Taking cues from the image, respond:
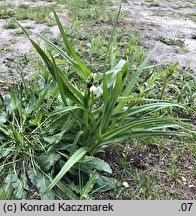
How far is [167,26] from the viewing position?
5418 millimetres

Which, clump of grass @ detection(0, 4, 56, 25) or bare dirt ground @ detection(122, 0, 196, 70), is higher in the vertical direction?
clump of grass @ detection(0, 4, 56, 25)

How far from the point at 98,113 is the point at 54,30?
109 inches

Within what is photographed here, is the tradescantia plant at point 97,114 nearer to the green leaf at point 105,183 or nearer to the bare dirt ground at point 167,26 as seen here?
the green leaf at point 105,183

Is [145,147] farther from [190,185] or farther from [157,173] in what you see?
[190,185]

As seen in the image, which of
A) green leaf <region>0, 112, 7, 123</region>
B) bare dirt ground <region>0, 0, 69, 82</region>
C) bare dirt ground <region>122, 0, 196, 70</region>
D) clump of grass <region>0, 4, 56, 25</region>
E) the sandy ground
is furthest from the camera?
clump of grass <region>0, 4, 56, 25</region>

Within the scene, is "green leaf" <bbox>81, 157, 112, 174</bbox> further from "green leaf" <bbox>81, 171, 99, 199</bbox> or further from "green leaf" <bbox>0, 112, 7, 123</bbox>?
"green leaf" <bbox>0, 112, 7, 123</bbox>

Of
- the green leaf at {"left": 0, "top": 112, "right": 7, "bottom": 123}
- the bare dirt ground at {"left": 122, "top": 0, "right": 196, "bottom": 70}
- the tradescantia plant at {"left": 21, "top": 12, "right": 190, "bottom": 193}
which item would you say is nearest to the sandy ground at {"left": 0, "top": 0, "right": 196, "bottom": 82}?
the bare dirt ground at {"left": 122, "top": 0, "right": 196, "bottom": 70}

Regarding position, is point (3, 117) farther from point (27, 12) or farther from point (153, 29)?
point (153, 29)

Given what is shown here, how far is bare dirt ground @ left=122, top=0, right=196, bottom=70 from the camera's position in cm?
403

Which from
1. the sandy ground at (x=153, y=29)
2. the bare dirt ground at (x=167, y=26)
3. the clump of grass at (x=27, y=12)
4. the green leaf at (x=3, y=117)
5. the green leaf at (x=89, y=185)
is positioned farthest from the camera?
the clump of grass at (x=27, y=12)

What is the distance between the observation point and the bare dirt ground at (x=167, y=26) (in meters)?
4.03

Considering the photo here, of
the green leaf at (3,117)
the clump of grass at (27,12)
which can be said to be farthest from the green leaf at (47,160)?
the clump of grass at (27,12)

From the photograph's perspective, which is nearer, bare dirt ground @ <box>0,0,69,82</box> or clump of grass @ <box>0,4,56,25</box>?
bare dirt ground @ <box>0,0,69,82</box>

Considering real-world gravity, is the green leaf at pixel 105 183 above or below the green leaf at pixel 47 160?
below
